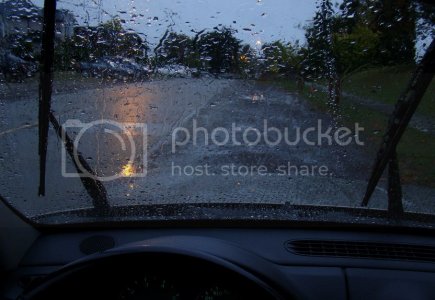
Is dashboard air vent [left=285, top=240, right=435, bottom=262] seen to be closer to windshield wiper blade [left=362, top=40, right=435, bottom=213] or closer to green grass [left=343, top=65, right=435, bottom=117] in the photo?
windshield wiper blade [left=362, top=40, right=435, bottom=213]

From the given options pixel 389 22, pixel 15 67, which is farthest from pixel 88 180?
pixel 389 22

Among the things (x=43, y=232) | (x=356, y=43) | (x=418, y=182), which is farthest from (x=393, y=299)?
(x=43, y=232)

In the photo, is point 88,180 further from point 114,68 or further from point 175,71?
point 175,71

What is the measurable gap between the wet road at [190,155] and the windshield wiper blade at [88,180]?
5cm

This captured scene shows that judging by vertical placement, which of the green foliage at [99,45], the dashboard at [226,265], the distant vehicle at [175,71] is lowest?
the dashboard at [226,265]

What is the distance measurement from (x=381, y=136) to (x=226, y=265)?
6.52ft

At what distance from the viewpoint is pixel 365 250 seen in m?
3.86

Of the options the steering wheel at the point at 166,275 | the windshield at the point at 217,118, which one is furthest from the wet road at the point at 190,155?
the steering wheel at the point at 166,275

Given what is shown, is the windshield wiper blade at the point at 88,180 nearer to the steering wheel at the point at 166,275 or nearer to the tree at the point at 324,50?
the steering wheel at the point at 166,275

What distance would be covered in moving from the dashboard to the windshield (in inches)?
6.7

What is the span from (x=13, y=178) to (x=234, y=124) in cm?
181

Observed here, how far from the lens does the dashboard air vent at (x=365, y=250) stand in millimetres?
3830

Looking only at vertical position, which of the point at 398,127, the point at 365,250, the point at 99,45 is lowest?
the point at 365,250

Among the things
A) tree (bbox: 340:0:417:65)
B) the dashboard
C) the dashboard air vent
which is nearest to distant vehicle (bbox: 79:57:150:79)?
the dashboard
